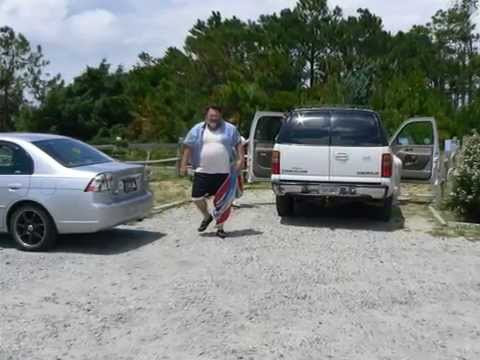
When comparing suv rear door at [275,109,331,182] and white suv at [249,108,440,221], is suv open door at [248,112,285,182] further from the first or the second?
suv rear door at [275,109,331,182]

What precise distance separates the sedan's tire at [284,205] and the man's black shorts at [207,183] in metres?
1.73

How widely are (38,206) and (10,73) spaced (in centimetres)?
4906

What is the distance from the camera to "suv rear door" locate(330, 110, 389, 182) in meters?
Answer: 9.87

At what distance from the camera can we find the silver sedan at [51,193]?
796 centimetres

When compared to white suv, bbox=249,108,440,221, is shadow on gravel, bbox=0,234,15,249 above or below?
below

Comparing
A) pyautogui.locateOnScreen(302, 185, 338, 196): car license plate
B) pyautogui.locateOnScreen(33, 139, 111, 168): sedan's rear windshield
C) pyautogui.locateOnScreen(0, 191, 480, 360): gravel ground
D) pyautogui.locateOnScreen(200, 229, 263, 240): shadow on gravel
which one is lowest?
pyautogui.locateOnScreen(0, 191, 480, 360): gravel ground

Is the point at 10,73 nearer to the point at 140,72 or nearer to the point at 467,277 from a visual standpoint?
the point at 140,72

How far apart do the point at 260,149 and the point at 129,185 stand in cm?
449

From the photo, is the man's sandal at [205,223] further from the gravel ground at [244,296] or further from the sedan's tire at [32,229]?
the sedan's tire at [32,229]

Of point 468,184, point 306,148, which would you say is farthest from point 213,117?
point 468,184

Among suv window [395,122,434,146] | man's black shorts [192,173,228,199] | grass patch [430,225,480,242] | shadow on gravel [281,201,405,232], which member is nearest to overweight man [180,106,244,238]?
man's black shorts [192,173,228,199]

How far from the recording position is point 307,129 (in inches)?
407

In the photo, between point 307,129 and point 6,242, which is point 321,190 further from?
point 6,242

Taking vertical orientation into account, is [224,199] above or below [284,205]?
→ above
